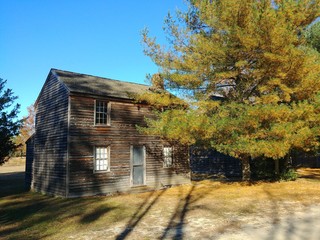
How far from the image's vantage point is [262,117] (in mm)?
13695

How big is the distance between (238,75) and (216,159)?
1163 cm

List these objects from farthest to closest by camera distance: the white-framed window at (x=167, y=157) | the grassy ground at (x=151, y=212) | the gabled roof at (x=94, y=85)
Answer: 1. the white-framed window at (x=167, y=157)
2. the gabled roof at (x=94, y=85)
3. the grassy ground at (x=151, y=212)

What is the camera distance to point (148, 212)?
11766mm

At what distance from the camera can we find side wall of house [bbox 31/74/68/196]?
16641mm

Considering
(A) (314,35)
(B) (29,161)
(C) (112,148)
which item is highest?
(A) (314,35)

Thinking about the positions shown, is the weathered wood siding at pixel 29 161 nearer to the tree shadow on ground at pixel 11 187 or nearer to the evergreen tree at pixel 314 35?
the tree shadow on ground at pixel 11 187

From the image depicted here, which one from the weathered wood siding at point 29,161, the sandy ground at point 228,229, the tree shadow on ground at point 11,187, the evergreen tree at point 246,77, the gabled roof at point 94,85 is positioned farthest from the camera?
the weathered wood siding at point 29,161

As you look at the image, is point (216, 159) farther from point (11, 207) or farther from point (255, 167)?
point (11, 207)

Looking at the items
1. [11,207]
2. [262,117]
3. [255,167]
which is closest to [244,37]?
[262,117]

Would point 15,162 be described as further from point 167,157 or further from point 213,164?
point 167,157

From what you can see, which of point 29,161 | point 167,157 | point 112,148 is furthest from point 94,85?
point 29,161

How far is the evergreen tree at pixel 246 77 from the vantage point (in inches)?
528

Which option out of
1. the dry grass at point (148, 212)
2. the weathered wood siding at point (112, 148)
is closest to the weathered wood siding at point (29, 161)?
the dry grass at point (148, 212)

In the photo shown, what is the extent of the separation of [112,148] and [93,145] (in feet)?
4.09
